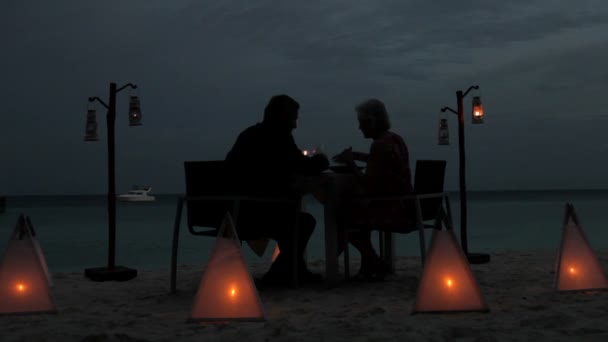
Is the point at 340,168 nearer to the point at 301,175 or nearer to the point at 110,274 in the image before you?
the point at 301,175

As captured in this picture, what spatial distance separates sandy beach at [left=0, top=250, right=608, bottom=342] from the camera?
8.52 feet

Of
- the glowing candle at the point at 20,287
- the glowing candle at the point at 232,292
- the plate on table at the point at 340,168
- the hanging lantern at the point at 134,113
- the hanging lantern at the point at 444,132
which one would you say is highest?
the hanging lantern at the point at 134,113

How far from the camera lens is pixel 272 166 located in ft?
12.7

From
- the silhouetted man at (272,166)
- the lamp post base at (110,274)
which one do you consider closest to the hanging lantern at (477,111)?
the silhouetted man at (272,166)

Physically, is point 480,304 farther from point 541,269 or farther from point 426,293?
point 541,269

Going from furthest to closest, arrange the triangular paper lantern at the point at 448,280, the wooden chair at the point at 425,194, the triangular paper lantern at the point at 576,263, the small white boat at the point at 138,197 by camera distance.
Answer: the small white boat at the point at 138,197 → the wooden chair at the point at 425,194 → the triangular paper lantern at the point at 576,263 → the triangular paper lantern at the point at 448,280

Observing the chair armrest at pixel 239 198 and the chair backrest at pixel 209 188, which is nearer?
the chair armrest at pixel 239 198

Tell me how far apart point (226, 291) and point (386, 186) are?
5.29 feet

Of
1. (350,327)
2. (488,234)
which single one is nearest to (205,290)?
(350,327)

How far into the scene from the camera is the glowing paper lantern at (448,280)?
9.78ft

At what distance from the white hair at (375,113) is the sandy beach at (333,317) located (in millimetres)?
1185

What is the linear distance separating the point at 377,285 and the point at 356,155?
3.21 feet

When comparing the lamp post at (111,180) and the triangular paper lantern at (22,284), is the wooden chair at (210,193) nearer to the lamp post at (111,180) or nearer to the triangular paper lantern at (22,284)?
the triangular paper lantern at (22,284)

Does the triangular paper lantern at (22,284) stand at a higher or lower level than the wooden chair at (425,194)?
lower
